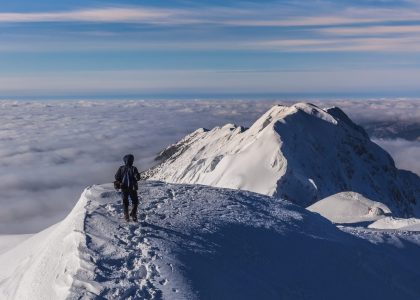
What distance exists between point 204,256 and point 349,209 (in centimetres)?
3323

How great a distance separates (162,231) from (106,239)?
1832mm

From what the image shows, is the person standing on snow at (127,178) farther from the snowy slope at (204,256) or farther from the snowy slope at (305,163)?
the snowy slope at (305,163)

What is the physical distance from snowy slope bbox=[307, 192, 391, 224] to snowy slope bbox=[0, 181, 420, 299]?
19212mm

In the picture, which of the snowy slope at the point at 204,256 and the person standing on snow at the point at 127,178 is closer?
the snowy slope at the point at 204,256

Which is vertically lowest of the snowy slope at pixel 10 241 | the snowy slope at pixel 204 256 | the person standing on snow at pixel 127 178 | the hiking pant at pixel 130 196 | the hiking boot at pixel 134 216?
the snowy slope at pixel 10 241

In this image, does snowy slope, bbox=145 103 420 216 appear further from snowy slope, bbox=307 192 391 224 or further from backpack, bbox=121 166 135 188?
backpack, bbox=121 166 135 188

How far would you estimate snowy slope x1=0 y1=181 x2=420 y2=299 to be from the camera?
45.5ft

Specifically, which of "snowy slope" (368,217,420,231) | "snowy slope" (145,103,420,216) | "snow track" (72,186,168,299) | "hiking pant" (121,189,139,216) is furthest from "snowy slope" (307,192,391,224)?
"snow track" (72,186,168,299)

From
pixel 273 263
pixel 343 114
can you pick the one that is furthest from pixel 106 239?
pixel 343 114

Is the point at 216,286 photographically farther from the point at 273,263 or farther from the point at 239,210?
the point at 239,210

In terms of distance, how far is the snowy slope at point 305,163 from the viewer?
268 ft

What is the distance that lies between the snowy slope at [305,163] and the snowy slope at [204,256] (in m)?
54.6

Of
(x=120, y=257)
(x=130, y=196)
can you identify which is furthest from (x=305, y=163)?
(x=120, y=257)

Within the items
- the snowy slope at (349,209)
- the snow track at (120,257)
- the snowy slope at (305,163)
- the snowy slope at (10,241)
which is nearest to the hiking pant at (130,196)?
the snow track at (120,257)
